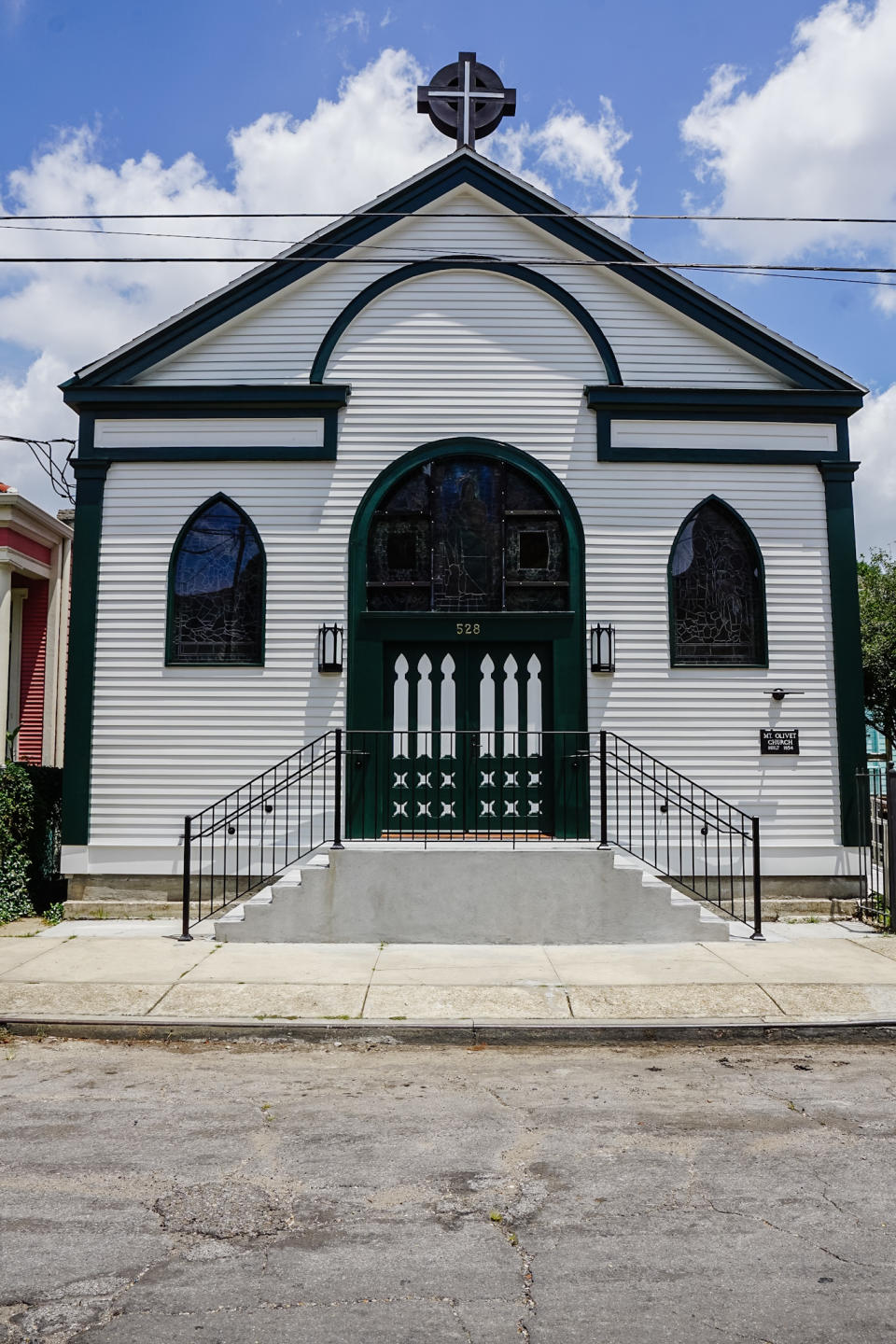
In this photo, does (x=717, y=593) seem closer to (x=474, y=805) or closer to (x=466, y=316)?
(x=474, y=805)

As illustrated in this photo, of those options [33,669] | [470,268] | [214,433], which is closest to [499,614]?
[214,433]

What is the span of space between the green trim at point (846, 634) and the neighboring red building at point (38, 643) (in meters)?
10.1

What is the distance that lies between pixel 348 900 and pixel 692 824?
3696 mm

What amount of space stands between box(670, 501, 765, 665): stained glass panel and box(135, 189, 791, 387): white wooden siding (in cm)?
177

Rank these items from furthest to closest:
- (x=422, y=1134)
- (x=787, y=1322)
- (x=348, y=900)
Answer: (x=348, y=900), (x=422, y=1134), (x=787, y=1322)

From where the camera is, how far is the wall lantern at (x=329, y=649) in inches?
477

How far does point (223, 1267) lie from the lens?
156 inches

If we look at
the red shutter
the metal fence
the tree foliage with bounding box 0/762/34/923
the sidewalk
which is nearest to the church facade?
the metal fence

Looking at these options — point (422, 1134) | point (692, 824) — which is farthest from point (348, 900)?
point (422, 1134)

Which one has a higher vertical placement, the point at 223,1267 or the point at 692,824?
the point at 692,824

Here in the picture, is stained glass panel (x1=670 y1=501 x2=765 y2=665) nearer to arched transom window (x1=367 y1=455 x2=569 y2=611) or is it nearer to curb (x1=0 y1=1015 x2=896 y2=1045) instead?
arched transom window (x1=367 y1=455 x2=569 y2=611)

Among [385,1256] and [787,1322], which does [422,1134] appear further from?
[787,1322]

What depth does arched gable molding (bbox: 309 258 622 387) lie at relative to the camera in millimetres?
12672

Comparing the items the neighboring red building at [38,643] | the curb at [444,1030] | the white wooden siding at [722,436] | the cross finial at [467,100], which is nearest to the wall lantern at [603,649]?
the white wooden siding at [722,436]
